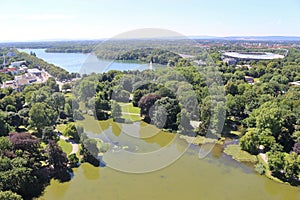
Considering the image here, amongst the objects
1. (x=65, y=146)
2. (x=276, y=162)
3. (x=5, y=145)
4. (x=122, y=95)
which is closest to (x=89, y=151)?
(x=65, y=146)

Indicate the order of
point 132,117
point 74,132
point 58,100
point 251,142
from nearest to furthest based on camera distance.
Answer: point 251,142 → point 74,132 → point 132,117 → point 58,100

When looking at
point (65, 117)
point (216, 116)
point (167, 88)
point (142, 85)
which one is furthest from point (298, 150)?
point (65, 117)

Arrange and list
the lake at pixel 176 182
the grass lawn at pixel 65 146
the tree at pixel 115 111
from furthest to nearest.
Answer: the tree at pixel 115 111 → the grass lawn at pixel 65 146 → the lake at pixel 176 182

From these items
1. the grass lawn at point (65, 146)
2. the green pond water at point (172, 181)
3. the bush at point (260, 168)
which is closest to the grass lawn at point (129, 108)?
the green pond water at point (172, 181)

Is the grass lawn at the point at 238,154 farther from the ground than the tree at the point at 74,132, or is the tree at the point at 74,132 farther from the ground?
the tree at the point at 74,132

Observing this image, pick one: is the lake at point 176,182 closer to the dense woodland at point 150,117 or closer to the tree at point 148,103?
the dense woodland at point 150,117

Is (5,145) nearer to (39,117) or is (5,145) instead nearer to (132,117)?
(39,117)
